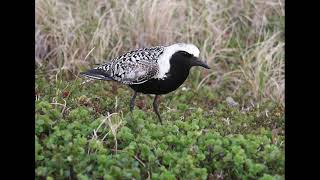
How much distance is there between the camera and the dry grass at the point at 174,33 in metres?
7.38

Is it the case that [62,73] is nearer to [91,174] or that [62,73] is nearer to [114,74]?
[114,74]

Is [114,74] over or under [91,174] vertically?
over

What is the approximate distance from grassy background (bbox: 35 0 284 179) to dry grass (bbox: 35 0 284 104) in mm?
13

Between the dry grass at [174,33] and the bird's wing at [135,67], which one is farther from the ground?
the dry grass at [174,33]

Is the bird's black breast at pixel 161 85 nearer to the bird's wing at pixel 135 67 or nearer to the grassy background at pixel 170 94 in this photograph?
the bird's wing at pixel 135 67

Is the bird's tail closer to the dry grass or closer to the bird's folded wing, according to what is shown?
the bird's folded wing

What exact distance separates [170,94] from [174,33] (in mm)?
1207

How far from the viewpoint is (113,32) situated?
7645 mm

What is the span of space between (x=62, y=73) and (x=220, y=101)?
1779 mm

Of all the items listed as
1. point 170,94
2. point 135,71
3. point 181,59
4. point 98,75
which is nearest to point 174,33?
point 170,94

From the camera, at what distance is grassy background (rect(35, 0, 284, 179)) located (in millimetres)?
4871

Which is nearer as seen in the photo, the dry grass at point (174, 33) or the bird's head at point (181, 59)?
the bird's head at point (181, 59)

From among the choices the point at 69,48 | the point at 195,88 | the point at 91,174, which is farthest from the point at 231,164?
the point at 69,48

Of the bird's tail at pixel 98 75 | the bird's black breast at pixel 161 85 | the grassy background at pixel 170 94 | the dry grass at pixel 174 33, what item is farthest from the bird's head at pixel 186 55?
the dry grass at pixel 174 33
